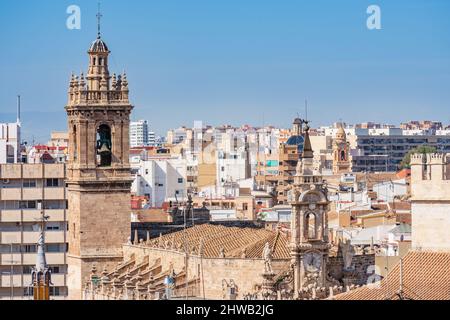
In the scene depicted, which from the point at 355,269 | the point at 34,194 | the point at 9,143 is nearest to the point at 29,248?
the point at 34,194

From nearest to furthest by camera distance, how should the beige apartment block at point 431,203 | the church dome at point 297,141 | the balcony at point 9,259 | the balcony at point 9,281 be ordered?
the beige apartment block at point 431,203, the balcony at point 9,281, the balcony at point 9,259, the church dome at point 297,141

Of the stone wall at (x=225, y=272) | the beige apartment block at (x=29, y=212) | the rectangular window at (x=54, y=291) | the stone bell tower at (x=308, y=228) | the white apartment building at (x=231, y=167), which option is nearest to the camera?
the stone bell tower at (x=308, y=228)

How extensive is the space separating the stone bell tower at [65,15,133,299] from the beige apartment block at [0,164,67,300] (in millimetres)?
2830

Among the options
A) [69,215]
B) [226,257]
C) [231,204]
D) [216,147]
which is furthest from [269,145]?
[226,257]

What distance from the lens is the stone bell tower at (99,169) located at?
52906mm

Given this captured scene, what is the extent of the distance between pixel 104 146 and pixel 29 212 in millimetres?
3767

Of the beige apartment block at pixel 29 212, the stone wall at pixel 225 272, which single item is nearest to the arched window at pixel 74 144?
the beige apartment block at pixel 29 212

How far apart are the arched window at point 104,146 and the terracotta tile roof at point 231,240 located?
9.37 feet

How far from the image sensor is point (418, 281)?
33.5 meters

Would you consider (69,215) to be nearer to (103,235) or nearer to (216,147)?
(103,235)

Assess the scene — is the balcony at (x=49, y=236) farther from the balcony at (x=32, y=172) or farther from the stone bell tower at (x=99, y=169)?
the stone bell tower at (x=99, y=169)

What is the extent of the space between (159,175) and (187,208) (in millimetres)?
34060

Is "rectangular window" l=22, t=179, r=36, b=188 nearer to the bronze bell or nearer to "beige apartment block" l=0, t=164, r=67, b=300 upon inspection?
"beige apartment block" l=0, t=164, r=67, b=300

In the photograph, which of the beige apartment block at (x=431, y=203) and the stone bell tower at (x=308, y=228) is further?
the stone bell tower at (x=308, y=228)
